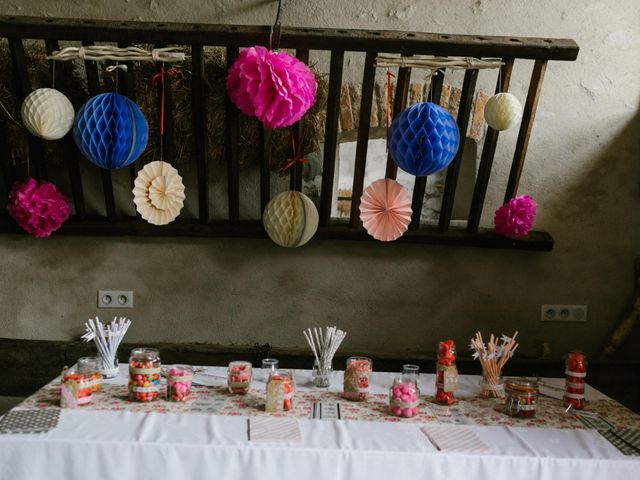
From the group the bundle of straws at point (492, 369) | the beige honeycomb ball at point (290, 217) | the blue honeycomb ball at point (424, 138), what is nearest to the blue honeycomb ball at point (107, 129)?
the beige honeycomb ball at point (290, 217)

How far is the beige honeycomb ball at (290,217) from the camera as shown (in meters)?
3.15

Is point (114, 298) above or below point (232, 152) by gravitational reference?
below

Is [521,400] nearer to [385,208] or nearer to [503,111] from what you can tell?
[385,208]

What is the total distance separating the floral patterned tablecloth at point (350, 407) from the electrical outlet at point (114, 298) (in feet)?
3.54

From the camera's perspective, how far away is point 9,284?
362 centimetres

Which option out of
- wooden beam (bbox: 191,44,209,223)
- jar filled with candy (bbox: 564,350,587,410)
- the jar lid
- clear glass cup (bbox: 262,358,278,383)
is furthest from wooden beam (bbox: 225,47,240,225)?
jar filled with candy (bbox: 564,350,587,410)

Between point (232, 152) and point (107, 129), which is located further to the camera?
point (232, 152)

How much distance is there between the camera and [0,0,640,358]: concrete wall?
3.59m

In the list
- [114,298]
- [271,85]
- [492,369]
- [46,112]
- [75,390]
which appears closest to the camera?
[75,390]

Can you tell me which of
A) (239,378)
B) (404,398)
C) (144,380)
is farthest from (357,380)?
(144,380)

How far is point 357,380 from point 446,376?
0.31 meters

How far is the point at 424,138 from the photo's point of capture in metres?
2.72

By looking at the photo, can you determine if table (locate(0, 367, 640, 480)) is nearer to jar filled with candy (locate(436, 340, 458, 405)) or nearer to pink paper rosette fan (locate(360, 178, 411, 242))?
jar filled with candy (locate(436, 340, 458, 405))

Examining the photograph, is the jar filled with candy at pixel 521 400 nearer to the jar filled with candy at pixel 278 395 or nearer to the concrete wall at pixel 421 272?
the jar filled with candy at pixel 278 395
